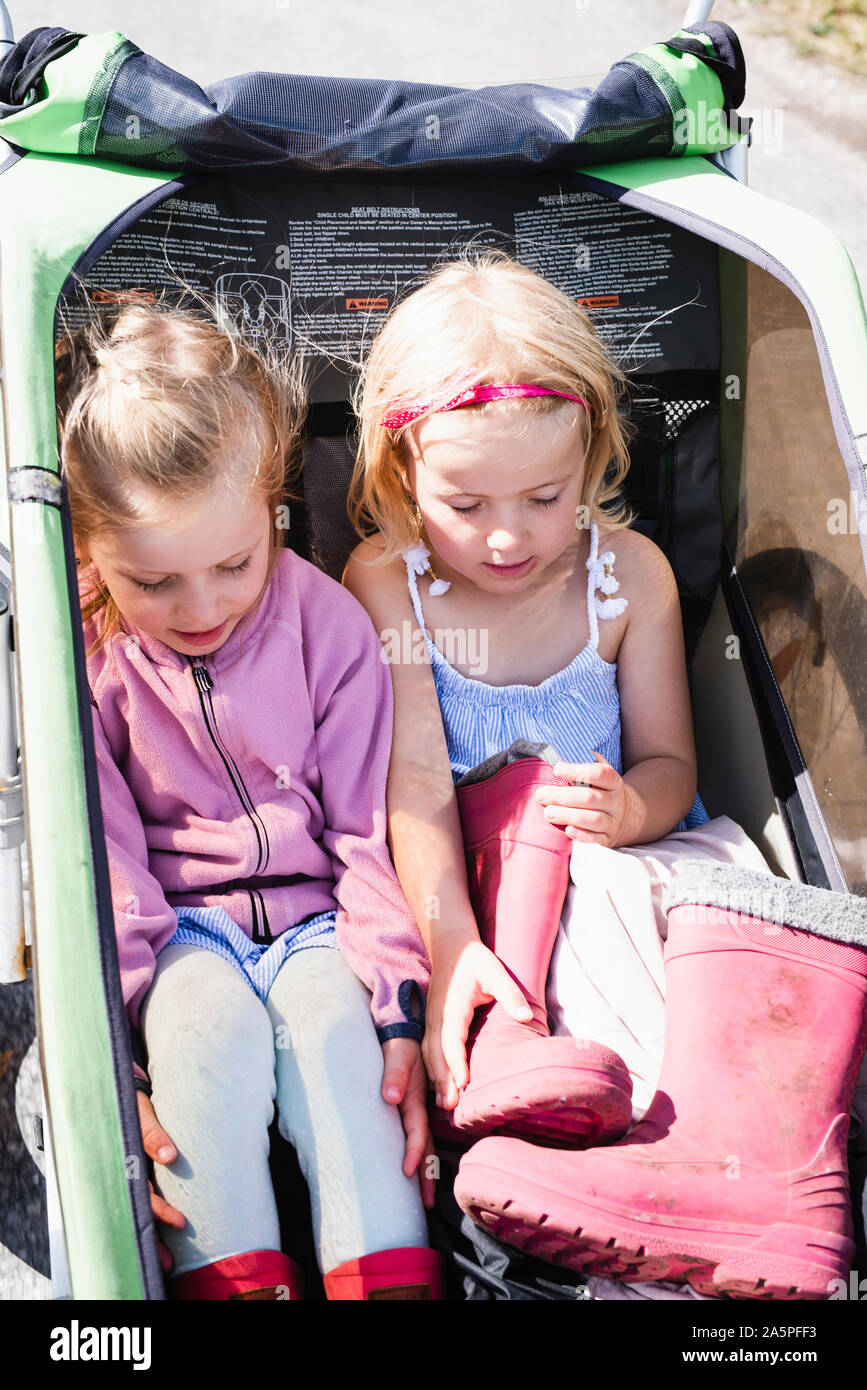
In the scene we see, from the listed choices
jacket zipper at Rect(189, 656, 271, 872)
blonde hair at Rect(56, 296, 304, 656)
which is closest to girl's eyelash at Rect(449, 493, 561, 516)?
blonde hair at Rect(56, 296, 304, 656)

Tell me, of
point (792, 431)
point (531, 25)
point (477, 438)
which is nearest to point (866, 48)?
point (531, 25)

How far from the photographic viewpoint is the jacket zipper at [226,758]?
1.30m

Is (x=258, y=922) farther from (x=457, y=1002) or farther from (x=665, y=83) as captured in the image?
(x=665, y=83)

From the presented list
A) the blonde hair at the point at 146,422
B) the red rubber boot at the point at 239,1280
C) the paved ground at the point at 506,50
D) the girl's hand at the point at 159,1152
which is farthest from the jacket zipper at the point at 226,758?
the paved ground at the point at 506,50

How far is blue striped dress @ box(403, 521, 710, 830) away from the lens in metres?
1.52

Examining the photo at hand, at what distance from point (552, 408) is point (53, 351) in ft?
1.76

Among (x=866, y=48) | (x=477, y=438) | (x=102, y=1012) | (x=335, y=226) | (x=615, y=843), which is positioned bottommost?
(x=102, y=1012)

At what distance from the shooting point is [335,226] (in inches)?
59.8

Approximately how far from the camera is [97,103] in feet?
4.48

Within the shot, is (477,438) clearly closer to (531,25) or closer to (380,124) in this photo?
(380,124)

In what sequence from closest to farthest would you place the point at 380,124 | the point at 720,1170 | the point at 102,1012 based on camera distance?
1. the point at 102,1012
2. the point at 720,1170
3. the point at 380,124

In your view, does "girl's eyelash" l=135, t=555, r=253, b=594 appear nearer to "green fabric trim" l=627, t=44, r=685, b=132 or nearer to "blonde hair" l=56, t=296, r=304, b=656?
"blonde hair" l=56, t=296, r=304, b=656

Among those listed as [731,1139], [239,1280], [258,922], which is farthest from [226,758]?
[731,1139]

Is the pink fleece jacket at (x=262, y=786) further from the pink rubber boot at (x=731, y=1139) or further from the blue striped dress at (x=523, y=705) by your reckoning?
the pink rubber boot at (x=731, y=1139)
